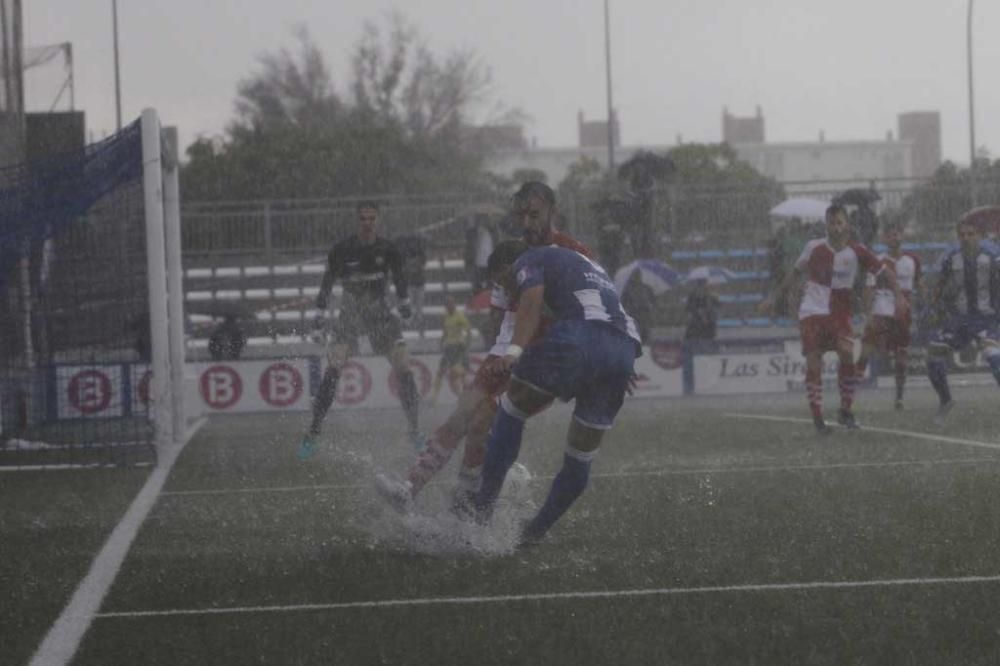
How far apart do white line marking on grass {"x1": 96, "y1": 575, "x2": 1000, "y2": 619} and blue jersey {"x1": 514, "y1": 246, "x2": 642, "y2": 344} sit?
1.60 metres

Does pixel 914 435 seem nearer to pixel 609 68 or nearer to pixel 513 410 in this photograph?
pixel 513 410

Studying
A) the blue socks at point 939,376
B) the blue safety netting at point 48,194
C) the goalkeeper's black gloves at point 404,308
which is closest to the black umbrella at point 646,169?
the blue socks at point 939,376

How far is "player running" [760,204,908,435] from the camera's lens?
16578 millimetres

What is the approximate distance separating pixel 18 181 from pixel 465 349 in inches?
511

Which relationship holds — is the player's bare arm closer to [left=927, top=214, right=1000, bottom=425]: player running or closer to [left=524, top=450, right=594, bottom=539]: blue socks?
[left=524, top=450, right=594, bottom=539]: blue socks

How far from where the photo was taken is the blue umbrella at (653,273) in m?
31.2

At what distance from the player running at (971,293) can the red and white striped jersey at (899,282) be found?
144 inches

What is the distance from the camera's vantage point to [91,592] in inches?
297

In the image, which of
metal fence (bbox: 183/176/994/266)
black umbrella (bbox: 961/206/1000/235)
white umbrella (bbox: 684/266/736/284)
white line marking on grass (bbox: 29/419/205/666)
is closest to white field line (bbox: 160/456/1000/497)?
white line marking on grass (bbox: 29/419/205/666)

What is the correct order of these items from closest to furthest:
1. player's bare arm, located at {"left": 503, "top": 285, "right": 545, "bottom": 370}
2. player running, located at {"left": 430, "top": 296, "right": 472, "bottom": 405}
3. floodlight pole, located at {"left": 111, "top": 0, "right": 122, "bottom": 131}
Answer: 1. player's bare arm, located at {"left": 503, "top": 285, "right": 545, "bottom": 370}
2. player running, located at {"left": 430, "top": 296, "right": 472, "bottom": 405}
3. floodlight pole, located at {"left": 111, "top": 0, "right": 122, "bottom": 131}

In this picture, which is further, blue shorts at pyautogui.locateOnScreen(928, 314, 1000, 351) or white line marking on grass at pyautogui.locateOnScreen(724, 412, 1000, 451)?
blue shorts at pyautogui.locateOnScreen(928, 314, 1000, 351)

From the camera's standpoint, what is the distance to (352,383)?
25688 millimetres

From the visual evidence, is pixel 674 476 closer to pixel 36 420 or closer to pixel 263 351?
pixel 36 420

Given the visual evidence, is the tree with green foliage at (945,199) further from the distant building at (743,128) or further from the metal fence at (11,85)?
the distant building at (743,128)
